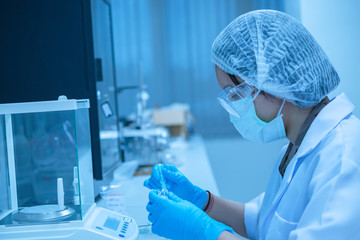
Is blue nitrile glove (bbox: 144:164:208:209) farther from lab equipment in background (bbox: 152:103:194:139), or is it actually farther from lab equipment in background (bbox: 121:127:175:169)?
lab equipment in background (bbox: 152:103:194:139)

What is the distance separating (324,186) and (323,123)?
202mm

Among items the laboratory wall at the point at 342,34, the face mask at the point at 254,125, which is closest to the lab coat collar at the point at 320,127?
the face mask at the point at 254,125

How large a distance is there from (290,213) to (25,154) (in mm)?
972

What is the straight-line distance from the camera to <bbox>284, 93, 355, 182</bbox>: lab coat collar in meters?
0.90

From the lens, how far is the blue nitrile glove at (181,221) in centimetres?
89

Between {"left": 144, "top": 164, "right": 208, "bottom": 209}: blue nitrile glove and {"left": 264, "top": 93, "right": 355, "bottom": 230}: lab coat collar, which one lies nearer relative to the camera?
{"left": 264, "top": 93, "right": 355, "bottom": 230}: lab coat collar

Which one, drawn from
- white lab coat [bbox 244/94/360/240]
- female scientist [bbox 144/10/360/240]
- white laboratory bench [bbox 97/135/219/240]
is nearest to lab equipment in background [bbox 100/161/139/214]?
white laboratory bench [bbox 97/135/219/240]

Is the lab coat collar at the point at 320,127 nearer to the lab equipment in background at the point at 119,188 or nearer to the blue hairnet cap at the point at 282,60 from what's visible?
the blue hairnet cap at the point at 282,60

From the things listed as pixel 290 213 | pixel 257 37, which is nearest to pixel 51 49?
pixel 257 37

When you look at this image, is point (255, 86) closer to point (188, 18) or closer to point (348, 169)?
point (348, 169)

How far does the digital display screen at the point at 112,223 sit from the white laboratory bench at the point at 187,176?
163mm

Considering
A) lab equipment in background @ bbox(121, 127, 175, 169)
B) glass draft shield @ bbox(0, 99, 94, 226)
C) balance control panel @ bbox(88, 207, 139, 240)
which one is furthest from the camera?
lab equipment in background @ bbox(121, 127, 175, 169)

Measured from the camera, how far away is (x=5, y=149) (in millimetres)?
1078

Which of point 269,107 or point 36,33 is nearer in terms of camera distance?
point 269,107
